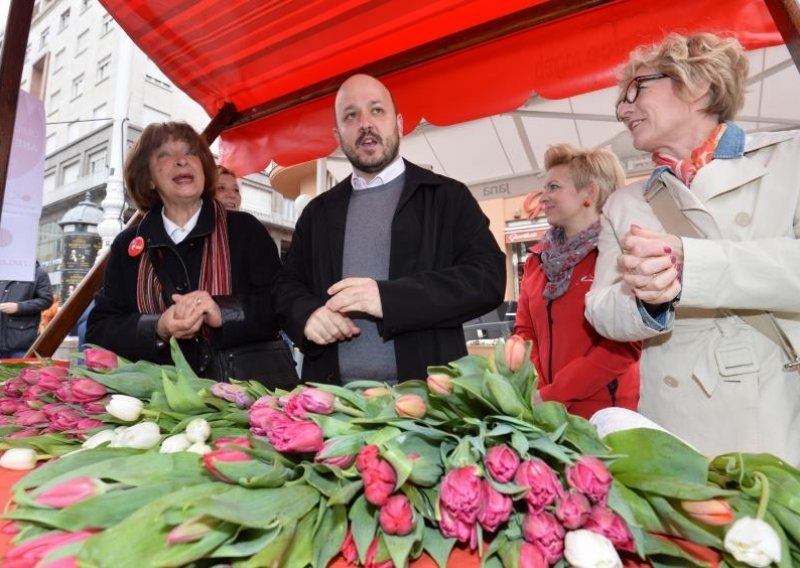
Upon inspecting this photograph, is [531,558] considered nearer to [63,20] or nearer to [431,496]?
[431,496]

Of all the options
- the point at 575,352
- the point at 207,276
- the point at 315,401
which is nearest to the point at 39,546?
the point at 315,401

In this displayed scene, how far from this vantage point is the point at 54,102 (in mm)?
30812

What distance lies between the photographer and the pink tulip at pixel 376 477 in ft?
1.58

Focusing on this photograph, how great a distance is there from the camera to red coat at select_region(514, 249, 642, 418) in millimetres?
1603

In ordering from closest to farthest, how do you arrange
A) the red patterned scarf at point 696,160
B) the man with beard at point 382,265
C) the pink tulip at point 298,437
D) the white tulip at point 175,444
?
the pink tulip at point 298,437 → the white tulip at point 175,444 → the red patterned scarf at point 696,160 → the man with beard at point 382,265

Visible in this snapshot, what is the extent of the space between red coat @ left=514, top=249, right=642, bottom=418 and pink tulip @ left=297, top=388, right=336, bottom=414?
3.78 feet

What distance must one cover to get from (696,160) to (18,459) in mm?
1490

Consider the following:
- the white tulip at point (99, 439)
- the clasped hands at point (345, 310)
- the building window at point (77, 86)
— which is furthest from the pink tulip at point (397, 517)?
the building window at point (77, 86)

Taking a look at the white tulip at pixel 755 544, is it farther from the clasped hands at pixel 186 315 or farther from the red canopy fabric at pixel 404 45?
the red canopy fabric at pixel 404 45

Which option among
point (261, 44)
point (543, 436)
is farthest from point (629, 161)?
point (543, 436)

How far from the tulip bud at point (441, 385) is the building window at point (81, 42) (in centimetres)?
3554

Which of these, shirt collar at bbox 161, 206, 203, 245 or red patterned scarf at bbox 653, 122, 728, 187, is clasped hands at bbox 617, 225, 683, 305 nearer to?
red patterned scarf at bbox 653, 122, 728, 187

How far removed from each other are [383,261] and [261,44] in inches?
52.5

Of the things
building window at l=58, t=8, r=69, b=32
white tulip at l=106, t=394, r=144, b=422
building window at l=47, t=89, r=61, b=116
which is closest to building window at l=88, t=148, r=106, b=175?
building window at l=47, t=89, r=61, b=116
